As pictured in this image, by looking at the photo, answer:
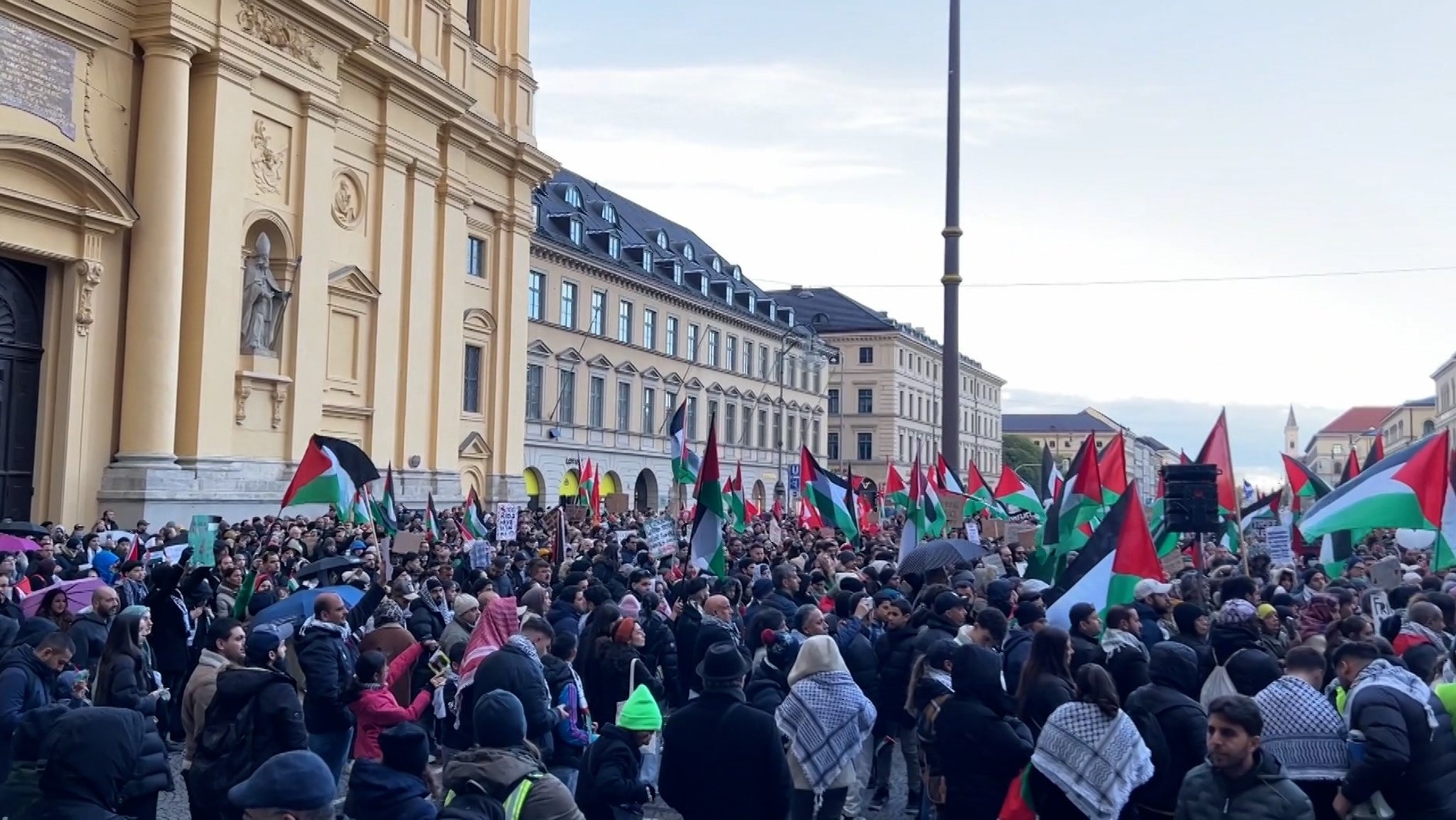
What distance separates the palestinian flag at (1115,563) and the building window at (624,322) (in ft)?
135

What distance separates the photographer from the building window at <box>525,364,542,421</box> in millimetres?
43969

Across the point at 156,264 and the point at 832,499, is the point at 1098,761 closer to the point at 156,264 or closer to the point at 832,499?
the point at 832,499

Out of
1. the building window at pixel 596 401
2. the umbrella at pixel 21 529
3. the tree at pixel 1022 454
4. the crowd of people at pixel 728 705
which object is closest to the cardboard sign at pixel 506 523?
the umbrella at pixel 21 529

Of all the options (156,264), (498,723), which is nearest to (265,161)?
(156,264)

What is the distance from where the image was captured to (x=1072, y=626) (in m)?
8.22

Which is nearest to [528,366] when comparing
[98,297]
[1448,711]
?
[98,297]

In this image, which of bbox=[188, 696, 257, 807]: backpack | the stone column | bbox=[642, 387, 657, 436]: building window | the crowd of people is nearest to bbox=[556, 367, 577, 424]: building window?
bbox=[642, 387, 657, 436]: building window

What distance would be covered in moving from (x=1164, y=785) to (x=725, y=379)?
179 ft

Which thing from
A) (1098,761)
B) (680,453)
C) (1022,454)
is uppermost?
(1022,454)

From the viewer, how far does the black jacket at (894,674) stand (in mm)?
8766

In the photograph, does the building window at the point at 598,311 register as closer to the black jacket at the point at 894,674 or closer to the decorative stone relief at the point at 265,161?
the decorative stone relief at the point at 265,161

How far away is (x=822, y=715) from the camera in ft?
22.7

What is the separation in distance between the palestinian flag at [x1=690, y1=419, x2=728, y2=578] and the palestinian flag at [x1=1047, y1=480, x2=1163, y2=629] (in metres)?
4.20

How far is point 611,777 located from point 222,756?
1882 mm
